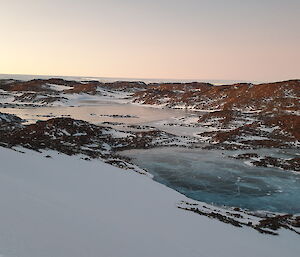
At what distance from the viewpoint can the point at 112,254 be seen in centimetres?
689

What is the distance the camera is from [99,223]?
29.3 ft

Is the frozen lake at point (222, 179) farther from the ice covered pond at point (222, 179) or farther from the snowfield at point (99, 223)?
the snowfield at point (99, 223)

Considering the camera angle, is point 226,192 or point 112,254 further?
point 226,192

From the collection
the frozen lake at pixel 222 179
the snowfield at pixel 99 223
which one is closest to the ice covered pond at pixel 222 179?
the frozen lake at pixel 222 179

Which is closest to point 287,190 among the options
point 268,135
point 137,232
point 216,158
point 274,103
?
point 216,158

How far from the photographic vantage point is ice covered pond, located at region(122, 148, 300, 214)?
19531 mm

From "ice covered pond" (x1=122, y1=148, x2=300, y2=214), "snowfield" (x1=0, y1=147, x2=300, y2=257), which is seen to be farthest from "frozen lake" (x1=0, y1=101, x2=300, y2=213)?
"snowfield" (x1=0, y1=147, x2=300, y2=257)

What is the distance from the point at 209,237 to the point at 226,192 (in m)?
10.9

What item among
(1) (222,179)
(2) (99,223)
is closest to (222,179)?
(1) (222,179)

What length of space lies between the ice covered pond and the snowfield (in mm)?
5076

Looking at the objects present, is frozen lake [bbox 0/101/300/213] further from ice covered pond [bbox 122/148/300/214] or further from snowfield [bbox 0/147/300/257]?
snowfield [bbox 0/147/300/257]

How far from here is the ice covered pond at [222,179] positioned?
19.5 m

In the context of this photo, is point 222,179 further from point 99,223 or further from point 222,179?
point 99,223

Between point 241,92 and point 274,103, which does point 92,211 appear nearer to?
point 274,103
